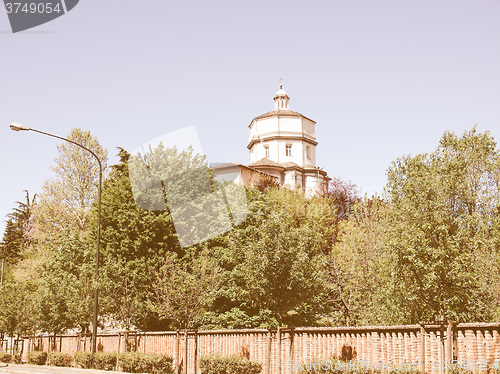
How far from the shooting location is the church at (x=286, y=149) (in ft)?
251

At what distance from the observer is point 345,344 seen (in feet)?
53.7

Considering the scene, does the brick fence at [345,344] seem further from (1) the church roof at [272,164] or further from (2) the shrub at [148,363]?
(1) the church roof at [272,164]

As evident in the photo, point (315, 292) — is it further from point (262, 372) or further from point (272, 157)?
point (272, 157)

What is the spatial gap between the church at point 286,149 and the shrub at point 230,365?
54552 millimetres

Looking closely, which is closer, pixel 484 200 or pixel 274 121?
pixel 484 200

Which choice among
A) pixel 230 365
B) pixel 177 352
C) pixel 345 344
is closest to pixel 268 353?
pixel 230 365

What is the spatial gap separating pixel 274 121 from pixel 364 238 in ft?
170

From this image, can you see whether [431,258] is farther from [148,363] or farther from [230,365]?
[148,363]

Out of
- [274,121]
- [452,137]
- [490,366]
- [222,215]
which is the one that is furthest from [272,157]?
[490,366]

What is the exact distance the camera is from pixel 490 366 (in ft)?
39.9

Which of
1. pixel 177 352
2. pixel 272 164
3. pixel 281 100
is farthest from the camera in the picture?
pixel 281 100

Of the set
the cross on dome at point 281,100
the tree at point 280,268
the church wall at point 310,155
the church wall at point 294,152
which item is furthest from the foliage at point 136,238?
the cross on dome at point 281,100

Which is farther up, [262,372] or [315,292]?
[315,292]

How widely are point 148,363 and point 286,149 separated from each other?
6016 cm
